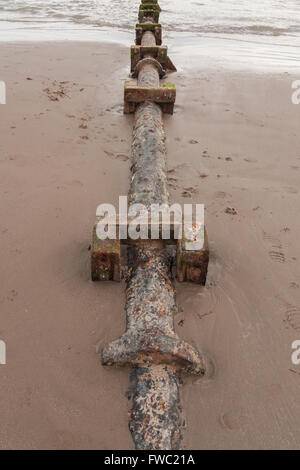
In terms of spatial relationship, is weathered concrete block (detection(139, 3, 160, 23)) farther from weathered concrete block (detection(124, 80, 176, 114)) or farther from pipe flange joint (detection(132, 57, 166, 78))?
weathered concrete block (detection(124, 80, 176, 114))

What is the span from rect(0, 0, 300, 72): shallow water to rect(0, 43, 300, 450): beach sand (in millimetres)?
3872

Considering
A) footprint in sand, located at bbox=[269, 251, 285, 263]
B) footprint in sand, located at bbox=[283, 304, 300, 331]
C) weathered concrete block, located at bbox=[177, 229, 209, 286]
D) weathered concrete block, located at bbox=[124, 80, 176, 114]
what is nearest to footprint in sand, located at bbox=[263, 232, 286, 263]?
footprint in sand, located at bbox=[269, 251, 285, 263]

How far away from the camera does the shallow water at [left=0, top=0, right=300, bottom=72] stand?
8070 millimetres

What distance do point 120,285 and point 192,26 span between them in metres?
11.6

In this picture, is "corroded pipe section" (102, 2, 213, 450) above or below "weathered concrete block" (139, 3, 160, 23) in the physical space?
below

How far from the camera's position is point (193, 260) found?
216cm

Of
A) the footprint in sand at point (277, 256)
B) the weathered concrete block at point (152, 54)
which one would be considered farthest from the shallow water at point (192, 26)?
the footprint in sand at point (277, 256)

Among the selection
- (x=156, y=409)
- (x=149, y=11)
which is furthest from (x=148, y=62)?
(x=156, y=409)

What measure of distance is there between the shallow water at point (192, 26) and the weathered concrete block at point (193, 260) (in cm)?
596

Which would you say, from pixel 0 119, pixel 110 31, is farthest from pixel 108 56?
pixel 0 119
